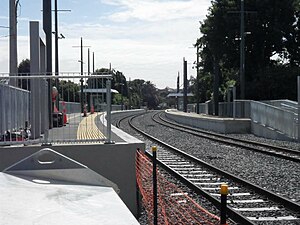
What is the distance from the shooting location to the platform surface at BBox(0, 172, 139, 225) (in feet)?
14.3

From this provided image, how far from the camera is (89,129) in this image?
11.3 meters

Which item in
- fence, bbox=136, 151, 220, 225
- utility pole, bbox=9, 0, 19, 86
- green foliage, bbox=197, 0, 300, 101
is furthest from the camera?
green foliage, bbox=197, 0, 300, 101

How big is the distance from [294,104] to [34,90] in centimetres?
2078

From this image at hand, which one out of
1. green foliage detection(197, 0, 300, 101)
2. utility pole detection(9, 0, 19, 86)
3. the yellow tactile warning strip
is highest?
green foliage detection(197, 0, 300, 101)

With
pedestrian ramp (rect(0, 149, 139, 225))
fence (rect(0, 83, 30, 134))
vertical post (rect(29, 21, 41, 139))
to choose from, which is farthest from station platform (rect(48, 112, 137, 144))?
pedestrian ramp (rect(0, 149, 139, 225))

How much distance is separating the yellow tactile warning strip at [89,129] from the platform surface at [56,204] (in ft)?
14.5

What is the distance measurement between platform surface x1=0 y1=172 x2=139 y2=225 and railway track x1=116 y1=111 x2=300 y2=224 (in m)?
3.24

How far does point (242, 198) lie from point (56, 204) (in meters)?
6.17

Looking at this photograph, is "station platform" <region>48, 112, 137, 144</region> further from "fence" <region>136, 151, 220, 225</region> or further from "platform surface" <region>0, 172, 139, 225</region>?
"platform surface" <region>0, 172, 139, 225</region>

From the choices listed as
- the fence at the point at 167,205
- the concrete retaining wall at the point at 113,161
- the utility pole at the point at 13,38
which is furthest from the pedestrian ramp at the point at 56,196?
the utility pole at the point at 13,38

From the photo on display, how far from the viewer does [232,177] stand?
42.1 ft

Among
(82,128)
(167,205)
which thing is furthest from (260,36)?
(167,205)

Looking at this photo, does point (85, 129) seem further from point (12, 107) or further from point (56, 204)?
point (56, 204)

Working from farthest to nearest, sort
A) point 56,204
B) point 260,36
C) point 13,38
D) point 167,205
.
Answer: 1. point 260,36
2. point 13,38
3. point 167,205
4. point 56,204
